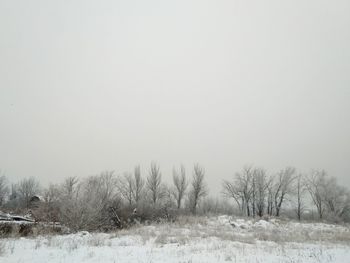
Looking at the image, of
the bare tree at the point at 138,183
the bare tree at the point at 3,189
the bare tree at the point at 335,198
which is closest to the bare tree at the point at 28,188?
the bare tree at the point at 3,189

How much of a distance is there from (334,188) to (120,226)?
53855 millimetres

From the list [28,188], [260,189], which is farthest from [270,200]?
[28,188]

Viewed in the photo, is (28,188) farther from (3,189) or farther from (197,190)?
(197,190)

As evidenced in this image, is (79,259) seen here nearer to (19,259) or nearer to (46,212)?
(19,259)

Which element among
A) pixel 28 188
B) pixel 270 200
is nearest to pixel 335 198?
pixel 270 200

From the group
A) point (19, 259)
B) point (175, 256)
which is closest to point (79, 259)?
point (19, 259)

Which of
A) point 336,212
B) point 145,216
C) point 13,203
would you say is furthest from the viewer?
point 13,203

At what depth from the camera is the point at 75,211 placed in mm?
20750

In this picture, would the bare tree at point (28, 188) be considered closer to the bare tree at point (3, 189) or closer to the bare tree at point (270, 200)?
the bare tree at point (3, 189)

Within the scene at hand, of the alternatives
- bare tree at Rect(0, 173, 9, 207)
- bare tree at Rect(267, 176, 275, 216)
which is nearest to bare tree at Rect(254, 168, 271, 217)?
bare tree at Rect(267, 176, 275, 216)

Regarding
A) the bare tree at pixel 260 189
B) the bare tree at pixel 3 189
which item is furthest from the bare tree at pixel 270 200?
the bare tree at pixel 3 189

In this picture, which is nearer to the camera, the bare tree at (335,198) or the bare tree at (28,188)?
the bare tree at (335,198)

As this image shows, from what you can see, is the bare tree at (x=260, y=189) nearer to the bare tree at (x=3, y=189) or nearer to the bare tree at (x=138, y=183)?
the bare tree at (x=138, y=183)

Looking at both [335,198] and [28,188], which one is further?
[28,188]
